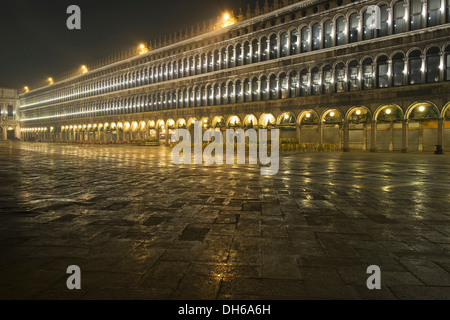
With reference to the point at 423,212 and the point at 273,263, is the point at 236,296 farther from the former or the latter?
the point at 423,212

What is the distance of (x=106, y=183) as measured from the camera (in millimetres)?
9281

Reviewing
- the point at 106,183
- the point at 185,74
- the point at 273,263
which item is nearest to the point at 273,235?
the point at 273,263

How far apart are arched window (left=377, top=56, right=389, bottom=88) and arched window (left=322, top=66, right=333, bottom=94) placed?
4504 millimetres

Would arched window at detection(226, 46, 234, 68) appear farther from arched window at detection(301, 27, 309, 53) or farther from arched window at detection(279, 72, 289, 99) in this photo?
arched window at detection(301, 27, 309, 53)

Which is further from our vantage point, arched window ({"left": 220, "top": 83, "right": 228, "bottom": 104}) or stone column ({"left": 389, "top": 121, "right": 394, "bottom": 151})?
arched window ({"left": 220, "top": 83, "right": 228, "bottom": 104})

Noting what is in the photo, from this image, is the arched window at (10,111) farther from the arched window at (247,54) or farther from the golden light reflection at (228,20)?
the arched window at (247,54)

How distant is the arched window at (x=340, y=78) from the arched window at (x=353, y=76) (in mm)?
602

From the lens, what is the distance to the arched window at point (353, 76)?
96.6 feet

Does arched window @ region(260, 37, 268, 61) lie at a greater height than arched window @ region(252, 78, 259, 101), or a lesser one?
greater

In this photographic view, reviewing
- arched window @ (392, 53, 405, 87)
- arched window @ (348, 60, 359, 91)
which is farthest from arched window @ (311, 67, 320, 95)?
arched window @ (392, 53, 405, 87)

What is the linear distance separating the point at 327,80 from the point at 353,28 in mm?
5522

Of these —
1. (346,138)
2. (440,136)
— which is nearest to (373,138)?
(346,138)

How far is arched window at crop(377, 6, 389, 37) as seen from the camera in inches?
1096
